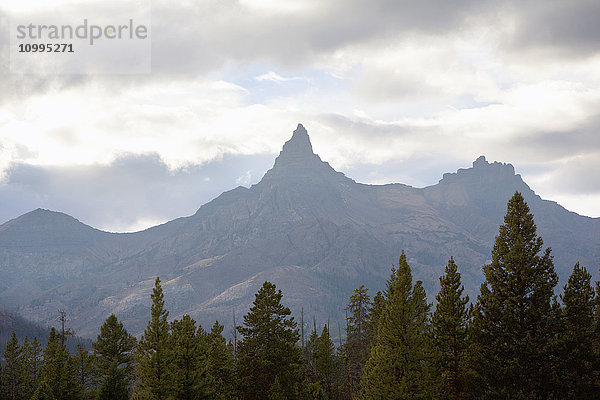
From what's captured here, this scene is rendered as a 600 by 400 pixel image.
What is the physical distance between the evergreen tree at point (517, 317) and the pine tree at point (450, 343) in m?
2.05

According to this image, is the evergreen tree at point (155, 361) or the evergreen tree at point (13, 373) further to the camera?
the evergreen tree at point (13, 373)

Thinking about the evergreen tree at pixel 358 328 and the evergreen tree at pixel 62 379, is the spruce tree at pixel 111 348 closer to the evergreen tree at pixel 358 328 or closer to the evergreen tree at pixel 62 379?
the evergreen tree at pixel 62 379

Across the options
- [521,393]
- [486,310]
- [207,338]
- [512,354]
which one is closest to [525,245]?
[486,310]

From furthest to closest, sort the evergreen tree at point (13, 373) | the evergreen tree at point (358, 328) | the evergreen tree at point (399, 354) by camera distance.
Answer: the evergreen tree at point (13, 373), the evergreen tree at point (358, 328), the evergreen tree at point (399, 354)

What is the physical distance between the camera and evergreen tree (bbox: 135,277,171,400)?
40.6m

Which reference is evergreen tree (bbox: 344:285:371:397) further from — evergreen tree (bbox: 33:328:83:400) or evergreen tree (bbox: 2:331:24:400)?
evergreen tree (bbox: 2:331:24:400)

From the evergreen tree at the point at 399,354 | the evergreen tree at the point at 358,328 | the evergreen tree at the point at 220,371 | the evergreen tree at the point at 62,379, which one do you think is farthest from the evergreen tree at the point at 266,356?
the evergreen tree at the point at 62,379

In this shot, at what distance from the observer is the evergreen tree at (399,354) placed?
36594 millimetres

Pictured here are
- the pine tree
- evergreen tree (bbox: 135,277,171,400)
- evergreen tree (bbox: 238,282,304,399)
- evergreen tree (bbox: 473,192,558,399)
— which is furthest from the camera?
evergreen tree (bbox: 238,282,304,399)

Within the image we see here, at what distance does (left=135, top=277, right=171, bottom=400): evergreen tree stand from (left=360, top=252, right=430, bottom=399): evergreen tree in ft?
53.9

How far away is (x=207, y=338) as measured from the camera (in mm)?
57344

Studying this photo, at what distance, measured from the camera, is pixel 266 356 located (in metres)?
47.9

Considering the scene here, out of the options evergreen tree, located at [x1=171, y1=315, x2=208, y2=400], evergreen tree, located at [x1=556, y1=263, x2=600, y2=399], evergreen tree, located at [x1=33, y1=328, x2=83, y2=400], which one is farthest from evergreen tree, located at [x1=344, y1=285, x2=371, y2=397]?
evergreen tree, located at [x1=33, y1=328, x2=83, y2=400]

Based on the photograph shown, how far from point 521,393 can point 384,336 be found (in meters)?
9.94
